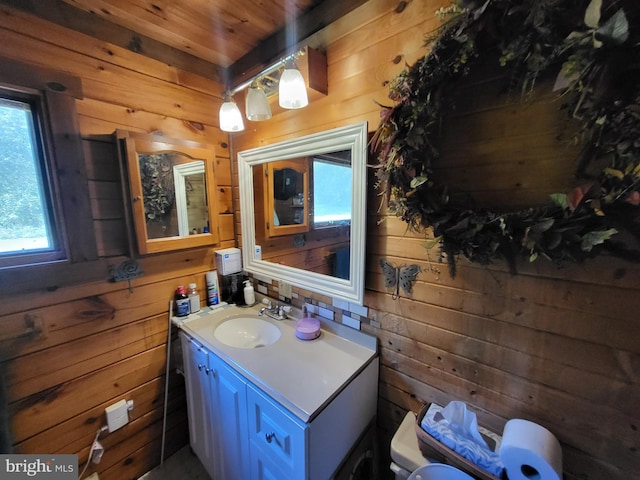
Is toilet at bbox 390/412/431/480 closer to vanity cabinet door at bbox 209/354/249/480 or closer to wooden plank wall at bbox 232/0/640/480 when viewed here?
wooden plank wall at bbox 232/0/640/480

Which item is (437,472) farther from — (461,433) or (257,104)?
(257,104)

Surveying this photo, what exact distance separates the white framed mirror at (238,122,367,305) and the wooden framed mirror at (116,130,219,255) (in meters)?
0.21

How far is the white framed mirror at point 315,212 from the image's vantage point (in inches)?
41.4

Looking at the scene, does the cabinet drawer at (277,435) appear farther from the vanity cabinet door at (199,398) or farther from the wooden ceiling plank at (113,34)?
the wooden ceiling plank at (113,34)

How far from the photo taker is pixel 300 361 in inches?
41.6

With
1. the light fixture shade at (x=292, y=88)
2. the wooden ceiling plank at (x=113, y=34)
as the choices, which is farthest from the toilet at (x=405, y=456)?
the wooden ceiling plank at (x=113, y=34)

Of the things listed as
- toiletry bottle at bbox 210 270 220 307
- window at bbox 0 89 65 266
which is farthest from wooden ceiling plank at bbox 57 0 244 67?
toiletry bottle at bbox 210 270 220 307

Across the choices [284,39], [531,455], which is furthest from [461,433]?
[284,39]

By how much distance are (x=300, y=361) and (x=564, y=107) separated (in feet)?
3.84

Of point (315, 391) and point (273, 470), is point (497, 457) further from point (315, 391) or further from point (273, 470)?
point (273, 470)

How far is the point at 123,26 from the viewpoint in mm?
1191

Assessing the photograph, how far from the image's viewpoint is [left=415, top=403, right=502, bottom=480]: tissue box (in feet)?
2.36

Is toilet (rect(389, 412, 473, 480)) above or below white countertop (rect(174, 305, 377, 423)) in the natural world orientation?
below

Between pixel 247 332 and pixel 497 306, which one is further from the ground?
pixel 497 306
